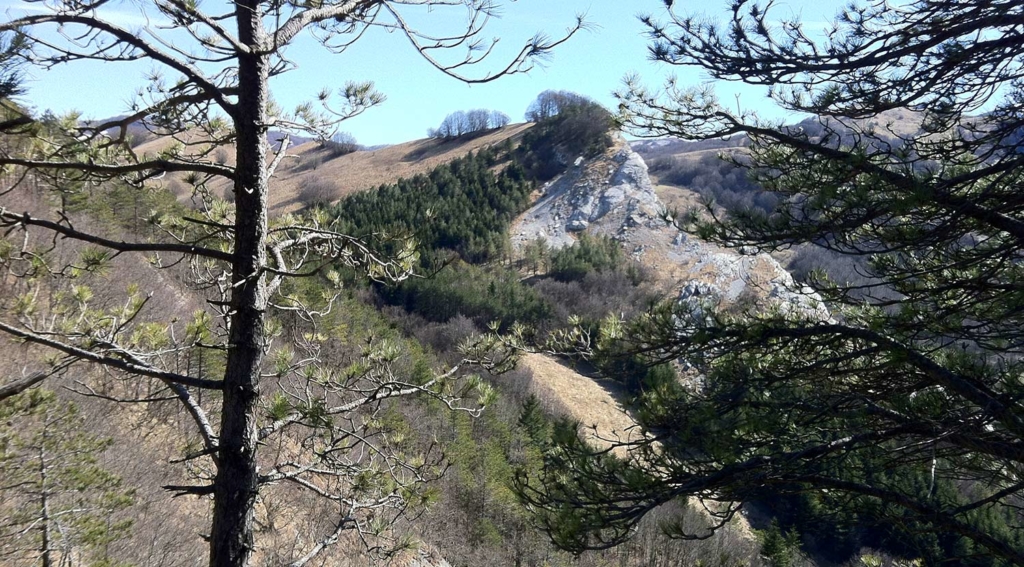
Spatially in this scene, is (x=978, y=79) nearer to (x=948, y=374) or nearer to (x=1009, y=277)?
(x=1009, y=277)

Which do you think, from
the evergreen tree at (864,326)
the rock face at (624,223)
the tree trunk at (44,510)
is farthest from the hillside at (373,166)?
the evergreen tree at (864,326)

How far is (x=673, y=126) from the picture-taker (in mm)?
4500

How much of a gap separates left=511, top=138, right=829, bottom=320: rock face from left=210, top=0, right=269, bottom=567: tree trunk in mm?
30866

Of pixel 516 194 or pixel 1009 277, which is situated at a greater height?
pixel 516 194

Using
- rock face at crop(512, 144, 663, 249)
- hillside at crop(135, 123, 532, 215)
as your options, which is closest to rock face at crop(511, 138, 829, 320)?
rock face at crop(512, 144, 663, 249)

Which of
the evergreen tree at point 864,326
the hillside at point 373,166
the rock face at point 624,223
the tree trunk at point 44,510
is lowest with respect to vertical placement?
the tree trunk at point 44,510

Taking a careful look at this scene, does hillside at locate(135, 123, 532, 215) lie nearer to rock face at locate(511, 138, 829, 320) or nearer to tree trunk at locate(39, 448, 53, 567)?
rock face at locate(511, 138, 829, 320)

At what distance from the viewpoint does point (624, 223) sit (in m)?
41.6

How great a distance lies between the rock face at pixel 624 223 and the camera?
35.4m

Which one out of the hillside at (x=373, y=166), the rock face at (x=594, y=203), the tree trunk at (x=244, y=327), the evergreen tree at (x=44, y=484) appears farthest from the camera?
the hillside at (x=373, y=166)

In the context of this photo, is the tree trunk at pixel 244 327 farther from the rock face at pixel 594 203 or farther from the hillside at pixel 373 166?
the hillside at pixel 373 166

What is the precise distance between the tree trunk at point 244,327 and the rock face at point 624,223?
3087 cm

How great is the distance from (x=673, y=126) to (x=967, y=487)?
12677 millimetres

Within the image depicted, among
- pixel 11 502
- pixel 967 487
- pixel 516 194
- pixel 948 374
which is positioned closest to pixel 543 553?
pixel 967 487
